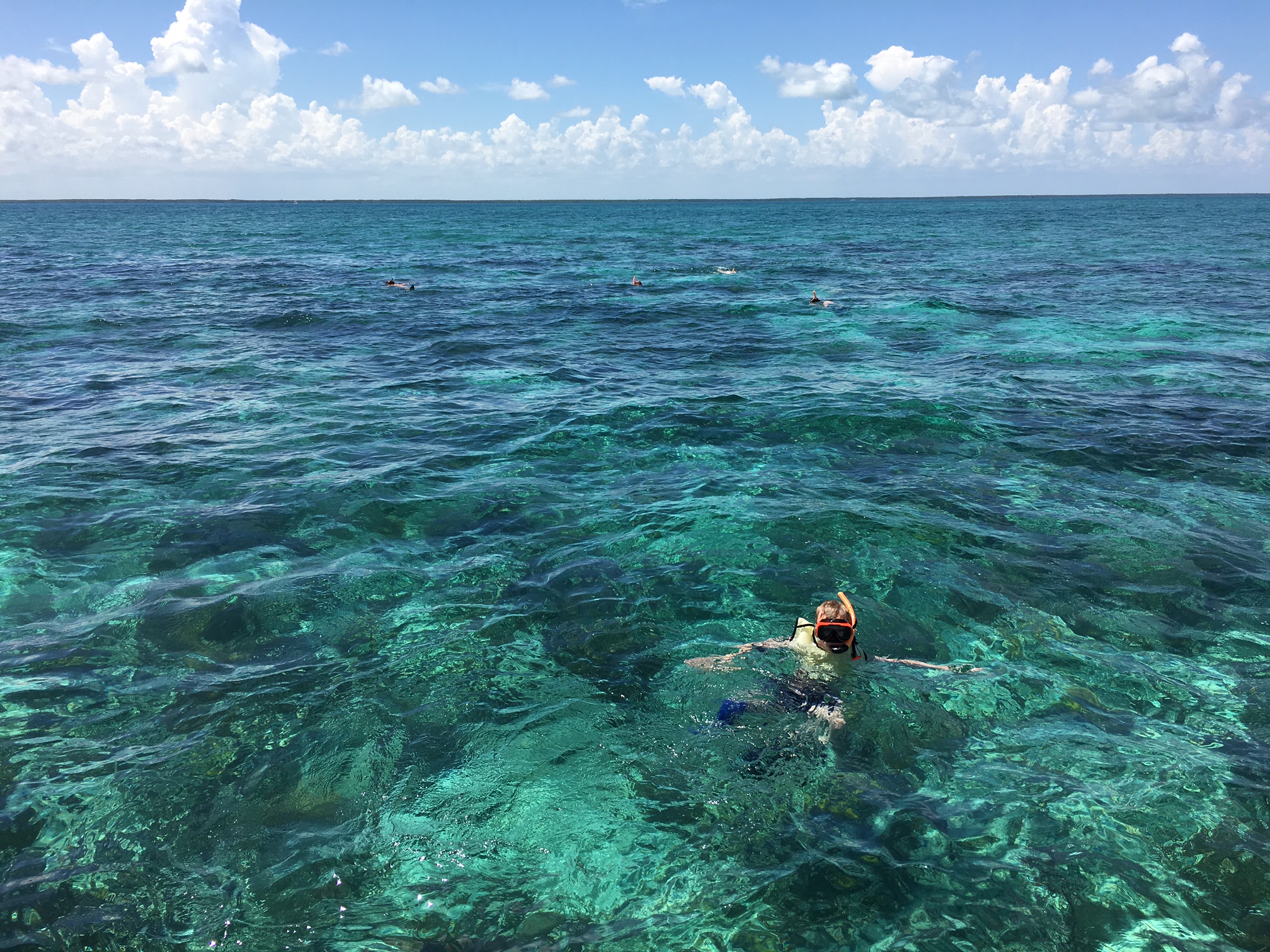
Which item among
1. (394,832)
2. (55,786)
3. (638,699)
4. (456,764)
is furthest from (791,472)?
(55,786)

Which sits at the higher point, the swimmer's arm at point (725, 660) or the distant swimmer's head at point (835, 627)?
the distant swimmer's head at point (835, 627)

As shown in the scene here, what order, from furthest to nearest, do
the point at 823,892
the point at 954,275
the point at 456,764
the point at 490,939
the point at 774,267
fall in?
the point at 774,267
the point at 954,275
the point at 456,764
the point at 823,892
the point at 490,939

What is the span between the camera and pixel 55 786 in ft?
23.0

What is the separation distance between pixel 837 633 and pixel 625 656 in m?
2.99

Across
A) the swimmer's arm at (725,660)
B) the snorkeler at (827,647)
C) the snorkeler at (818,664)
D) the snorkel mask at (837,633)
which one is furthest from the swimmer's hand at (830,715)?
the swimmer's arm at (725,660)

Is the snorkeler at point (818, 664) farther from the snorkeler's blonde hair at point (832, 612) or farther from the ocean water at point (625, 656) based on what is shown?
the ocean water at point (625, 656)

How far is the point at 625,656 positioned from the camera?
939 cm

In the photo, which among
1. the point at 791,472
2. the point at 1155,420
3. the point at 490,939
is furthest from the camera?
the point at 1155,420

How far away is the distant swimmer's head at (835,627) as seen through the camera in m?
7.87

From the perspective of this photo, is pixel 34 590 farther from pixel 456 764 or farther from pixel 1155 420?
pixel 1155 420

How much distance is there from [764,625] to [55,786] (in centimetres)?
860

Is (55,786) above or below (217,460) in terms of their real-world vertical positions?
below

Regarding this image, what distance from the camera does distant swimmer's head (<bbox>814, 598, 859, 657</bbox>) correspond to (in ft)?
25.8

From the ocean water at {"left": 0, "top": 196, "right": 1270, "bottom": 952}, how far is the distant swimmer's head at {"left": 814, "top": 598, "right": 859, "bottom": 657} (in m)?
0.89
